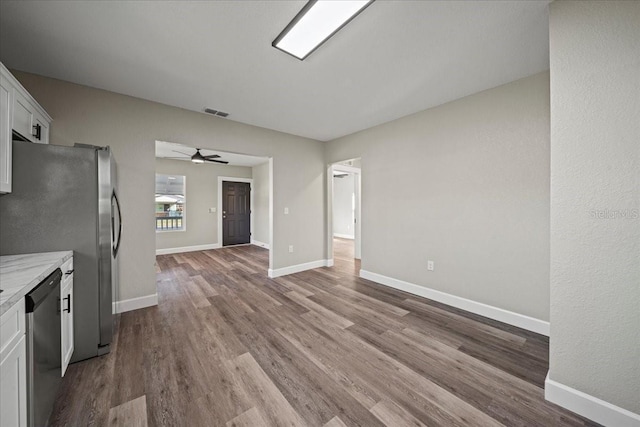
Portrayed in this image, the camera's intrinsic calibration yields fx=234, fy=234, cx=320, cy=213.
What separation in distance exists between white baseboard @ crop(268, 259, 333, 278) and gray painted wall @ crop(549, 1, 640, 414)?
3598mm

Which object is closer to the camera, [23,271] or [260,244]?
[23,271]

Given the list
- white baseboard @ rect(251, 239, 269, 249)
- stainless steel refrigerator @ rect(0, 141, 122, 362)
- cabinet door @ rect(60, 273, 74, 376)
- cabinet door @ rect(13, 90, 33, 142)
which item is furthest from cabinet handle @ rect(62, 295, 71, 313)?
white baseboard @ rect(251, 239, 269, 249)

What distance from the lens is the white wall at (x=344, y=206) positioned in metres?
9.17

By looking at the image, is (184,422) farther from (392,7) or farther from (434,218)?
(434,218)

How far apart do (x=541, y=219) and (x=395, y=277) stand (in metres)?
1.94

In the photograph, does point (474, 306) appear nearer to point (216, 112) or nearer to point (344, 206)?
point (216, 112)

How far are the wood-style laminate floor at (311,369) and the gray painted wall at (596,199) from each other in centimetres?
40

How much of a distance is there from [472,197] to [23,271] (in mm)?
3921

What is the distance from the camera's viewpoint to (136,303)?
293 centimetres

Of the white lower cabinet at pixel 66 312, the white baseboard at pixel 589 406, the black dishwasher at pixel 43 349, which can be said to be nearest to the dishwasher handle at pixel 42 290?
the black dishwasher at pixel 43 349

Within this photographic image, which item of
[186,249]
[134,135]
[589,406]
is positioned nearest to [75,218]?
[134,135]

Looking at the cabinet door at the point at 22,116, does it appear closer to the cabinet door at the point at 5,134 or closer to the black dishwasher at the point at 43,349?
the cabinet door at the point at 5,134

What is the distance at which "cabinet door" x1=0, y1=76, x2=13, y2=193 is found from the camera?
5.16ft

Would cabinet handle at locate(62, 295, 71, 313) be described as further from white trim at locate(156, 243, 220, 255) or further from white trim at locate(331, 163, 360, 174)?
white trim at locate(156, 243, 220, 255)
